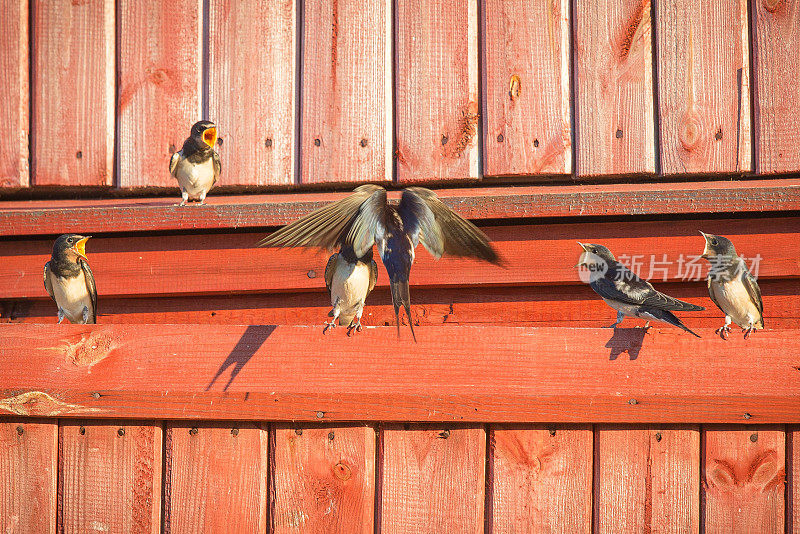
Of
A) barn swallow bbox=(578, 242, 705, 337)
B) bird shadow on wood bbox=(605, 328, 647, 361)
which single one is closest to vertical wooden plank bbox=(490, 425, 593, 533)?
bird shadow on wood bbox=(605, 328, 647, 361)

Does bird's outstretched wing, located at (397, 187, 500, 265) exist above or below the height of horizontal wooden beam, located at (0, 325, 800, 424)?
above

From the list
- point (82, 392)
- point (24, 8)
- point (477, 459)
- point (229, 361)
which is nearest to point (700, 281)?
point (477, 459)

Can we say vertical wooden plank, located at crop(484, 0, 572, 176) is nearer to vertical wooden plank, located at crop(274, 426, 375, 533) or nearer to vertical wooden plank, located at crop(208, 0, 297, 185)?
vertical wooden plank, located at crop(208, 0, 297, 185)

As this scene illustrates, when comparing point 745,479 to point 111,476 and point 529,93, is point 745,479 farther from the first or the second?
point 111,476

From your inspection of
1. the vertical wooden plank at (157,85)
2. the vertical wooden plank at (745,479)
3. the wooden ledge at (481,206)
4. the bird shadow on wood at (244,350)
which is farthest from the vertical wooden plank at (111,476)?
the vertical wooden plank at (745,479)

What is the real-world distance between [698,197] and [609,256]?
0.38 meters

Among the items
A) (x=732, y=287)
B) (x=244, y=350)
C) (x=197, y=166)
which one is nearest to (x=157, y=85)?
(x=197, y=166)

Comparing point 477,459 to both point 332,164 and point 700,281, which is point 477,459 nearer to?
point 700,281

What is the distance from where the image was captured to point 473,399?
2.32 metres

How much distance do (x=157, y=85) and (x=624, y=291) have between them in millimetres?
1896

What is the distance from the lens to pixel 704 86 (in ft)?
9.16

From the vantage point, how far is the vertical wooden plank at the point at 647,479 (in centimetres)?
242

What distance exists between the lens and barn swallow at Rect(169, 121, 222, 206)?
270 cm

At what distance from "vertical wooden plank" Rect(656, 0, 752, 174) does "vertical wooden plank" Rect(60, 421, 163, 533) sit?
6.74ft
